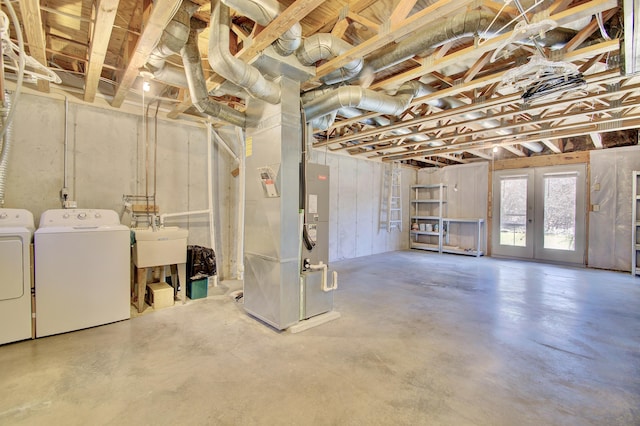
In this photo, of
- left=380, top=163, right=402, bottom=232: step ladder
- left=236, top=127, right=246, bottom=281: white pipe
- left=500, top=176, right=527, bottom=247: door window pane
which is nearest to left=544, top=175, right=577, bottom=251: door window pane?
left=500, top=176, right=527, bottom=247: door window pane

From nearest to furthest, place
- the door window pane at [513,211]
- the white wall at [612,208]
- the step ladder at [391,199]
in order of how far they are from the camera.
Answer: the white wall at [612,208], the door window pane at [513,211], the step ladder at [391,199]

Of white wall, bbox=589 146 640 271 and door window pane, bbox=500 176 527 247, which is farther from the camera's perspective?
door window pane, bbox=500 176 527 247

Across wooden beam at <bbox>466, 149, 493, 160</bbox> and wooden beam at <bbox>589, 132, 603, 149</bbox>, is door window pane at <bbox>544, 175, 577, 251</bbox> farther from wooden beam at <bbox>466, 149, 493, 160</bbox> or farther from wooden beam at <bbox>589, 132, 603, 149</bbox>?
wooden beam at <bbox>466, 149, 493, 160</bbox>

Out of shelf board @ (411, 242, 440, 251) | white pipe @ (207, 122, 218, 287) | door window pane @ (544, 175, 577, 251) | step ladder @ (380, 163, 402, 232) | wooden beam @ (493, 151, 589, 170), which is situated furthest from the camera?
shelf board @ (411, 242, 440, 251)

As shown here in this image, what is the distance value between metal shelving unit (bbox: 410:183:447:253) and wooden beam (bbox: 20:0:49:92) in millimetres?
8153

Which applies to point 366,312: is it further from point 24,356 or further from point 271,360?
point 24,356

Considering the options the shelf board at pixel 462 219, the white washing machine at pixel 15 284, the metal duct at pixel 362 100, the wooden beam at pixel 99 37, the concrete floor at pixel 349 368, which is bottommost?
the concrete floor at pixel 349 368

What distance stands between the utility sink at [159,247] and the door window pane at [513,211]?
24.8ft

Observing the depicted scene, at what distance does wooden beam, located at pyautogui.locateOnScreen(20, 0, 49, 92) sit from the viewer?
197cm

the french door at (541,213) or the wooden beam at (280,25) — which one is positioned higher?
the wooden beam at (280,25)

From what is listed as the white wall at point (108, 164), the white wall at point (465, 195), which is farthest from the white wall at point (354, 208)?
the white wall at point (108, 164)

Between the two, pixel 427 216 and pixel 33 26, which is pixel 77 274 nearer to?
pixel 33 26

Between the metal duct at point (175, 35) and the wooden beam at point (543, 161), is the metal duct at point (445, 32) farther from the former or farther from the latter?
the wooden beam at point (543, 161)

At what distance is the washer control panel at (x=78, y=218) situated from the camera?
126 inches
